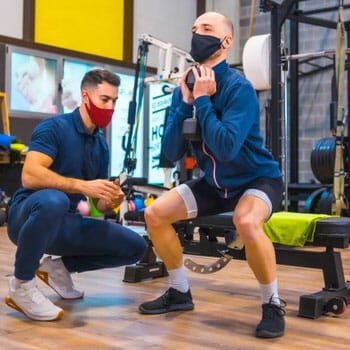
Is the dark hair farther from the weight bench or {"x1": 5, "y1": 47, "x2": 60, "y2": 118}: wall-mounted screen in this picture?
{"x1": 5, "y1": 47, "x2": 60, "y2": 118}: wall-mounted screen

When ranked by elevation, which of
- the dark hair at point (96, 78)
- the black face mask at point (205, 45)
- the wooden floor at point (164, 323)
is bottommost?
the wooden floor at point (164, 323)

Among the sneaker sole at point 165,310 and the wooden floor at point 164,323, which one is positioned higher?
the sneaker sole at point 165,310

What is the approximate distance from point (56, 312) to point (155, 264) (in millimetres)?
1014

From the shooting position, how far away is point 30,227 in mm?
2143

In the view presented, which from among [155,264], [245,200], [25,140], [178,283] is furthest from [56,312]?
[25,140]

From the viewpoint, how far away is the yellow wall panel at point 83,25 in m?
7.09

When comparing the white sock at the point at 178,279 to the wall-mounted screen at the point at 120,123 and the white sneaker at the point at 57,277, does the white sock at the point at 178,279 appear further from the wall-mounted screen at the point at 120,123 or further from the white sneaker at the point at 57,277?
the wall-mounted screen at the point at 120,123

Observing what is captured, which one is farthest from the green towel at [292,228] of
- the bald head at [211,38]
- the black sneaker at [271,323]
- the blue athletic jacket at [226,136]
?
the bald head at [211,38]

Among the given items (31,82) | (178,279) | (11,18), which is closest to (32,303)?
(178,279)

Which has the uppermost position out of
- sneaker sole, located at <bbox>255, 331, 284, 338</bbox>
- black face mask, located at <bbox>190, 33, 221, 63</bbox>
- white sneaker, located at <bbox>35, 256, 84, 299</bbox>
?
black face mask, located at <bbox>190, 33, 221, 63</bbox>

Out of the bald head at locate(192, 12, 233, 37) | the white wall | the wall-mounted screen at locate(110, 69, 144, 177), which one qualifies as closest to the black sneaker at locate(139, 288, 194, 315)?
the bald head at locate(192, 12, 233, 37)

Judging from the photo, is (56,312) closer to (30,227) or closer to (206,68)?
(30,227)

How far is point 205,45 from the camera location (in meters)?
2.22

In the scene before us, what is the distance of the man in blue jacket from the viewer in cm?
209
